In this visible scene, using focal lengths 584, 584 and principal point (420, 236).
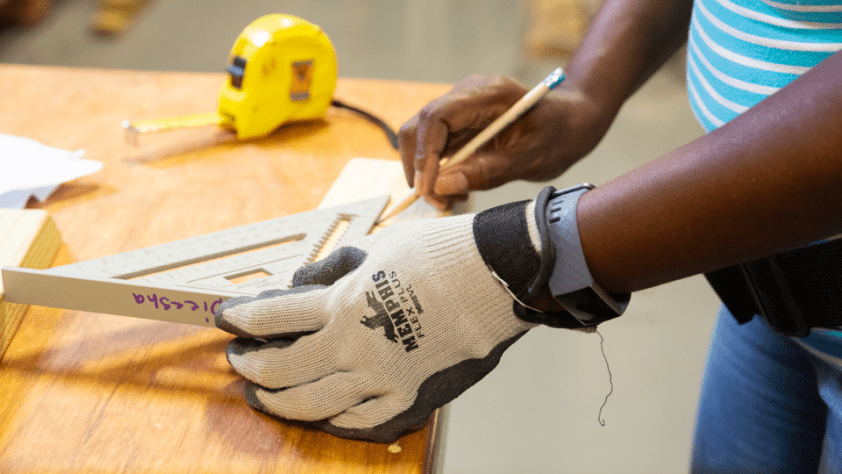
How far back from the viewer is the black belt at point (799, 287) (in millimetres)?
521

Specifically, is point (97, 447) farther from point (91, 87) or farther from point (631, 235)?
point (91, 87)

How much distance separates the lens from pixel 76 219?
0.85 m

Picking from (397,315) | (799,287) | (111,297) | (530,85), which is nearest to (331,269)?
(397,315)

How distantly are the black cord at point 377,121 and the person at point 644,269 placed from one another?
0.47 metres

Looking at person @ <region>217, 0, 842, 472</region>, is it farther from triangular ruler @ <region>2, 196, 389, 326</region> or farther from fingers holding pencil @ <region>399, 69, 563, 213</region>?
fingers holding pencil @ <region>399, 69, 563, 213</region>

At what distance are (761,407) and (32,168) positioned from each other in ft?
3.63

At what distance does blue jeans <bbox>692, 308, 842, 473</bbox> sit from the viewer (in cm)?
73

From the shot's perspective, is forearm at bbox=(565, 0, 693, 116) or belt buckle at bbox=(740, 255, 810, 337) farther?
forearm at bbox=(565, 0, 693, 116)

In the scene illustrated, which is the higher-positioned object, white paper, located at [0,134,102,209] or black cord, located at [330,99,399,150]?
black cord, located at [330,99,399,150]

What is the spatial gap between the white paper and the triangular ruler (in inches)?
10.2

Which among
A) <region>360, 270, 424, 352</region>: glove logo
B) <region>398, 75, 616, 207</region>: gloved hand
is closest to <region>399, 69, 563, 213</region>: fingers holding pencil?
<region>398, 75, 616, 207</region>: gloved hand

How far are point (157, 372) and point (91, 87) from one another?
813 mm

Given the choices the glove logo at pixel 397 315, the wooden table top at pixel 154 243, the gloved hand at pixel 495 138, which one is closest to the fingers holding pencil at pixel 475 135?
the gloved hand at pixel 495 138

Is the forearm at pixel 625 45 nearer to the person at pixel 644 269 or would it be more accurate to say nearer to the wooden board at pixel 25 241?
the person at pixel 644 269
